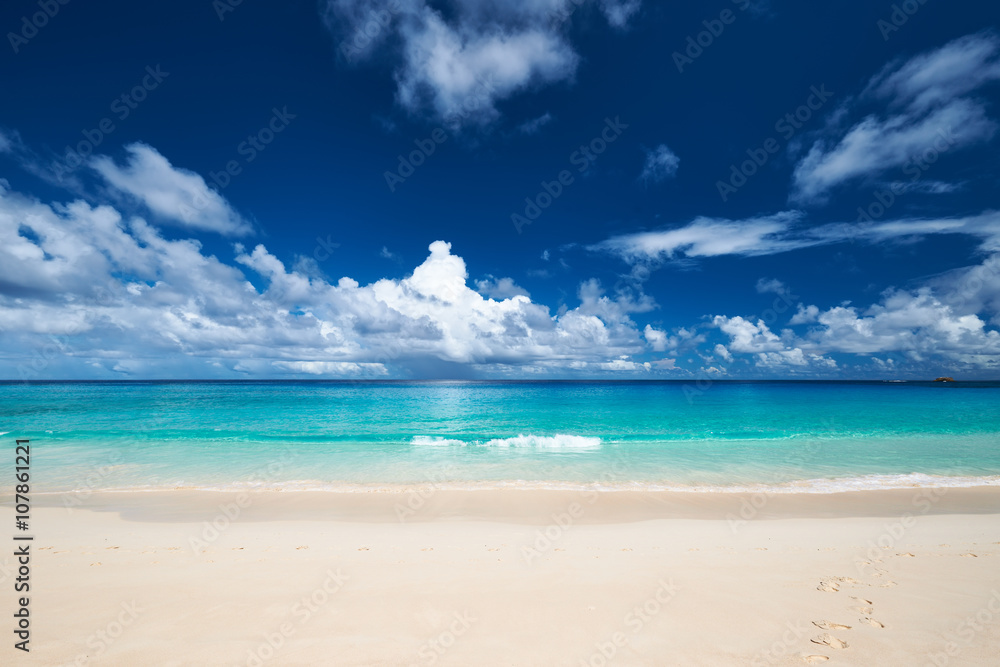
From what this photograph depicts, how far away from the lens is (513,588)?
6.73 meters

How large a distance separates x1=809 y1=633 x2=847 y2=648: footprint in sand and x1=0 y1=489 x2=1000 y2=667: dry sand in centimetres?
3

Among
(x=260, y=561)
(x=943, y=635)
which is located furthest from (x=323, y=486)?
(x=943, y=635)

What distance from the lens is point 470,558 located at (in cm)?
817

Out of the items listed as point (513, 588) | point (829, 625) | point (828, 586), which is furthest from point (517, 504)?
point (829, 625)

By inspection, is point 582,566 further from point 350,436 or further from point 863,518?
point 350,436

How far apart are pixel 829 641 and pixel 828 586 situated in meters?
2.05

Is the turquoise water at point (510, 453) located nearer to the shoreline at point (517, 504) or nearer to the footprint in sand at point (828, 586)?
the shoreline at point (517, 504)

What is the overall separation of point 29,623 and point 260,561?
9.97 feet

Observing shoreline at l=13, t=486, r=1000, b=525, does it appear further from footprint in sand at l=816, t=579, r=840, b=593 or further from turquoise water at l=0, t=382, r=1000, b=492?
footprint in sand at l=816, t=579, r=840, b=593

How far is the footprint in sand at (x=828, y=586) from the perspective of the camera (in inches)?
259

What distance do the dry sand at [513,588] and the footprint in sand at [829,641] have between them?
0.09 ft

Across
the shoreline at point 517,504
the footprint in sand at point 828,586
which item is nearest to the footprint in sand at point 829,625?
the footprint in sand at point 828,586

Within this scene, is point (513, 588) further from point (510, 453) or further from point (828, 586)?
point (510, 453)

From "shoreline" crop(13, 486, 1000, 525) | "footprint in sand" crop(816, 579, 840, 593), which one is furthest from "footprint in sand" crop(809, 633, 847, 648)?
"shoreline" crop(13, 486, 1000, 525)
